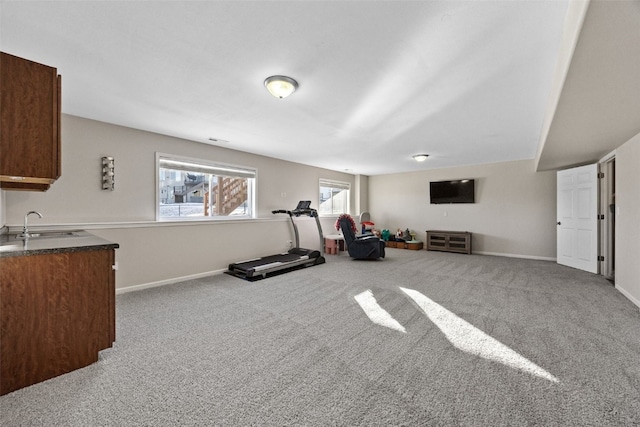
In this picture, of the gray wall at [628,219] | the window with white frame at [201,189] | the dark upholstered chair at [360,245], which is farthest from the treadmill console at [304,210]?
the gray wall at [628,219]

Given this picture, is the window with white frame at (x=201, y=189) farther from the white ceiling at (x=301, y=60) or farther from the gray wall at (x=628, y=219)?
the gray wall at (x=628, y=219)

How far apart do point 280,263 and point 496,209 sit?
222 inches

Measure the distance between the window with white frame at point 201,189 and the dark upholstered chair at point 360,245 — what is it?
2.13m

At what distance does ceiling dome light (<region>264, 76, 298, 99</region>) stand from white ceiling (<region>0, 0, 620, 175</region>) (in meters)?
0.06

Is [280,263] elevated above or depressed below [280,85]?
below

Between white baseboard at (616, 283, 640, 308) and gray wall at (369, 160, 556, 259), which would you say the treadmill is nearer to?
gray wall at (369, 160, 556, 259)

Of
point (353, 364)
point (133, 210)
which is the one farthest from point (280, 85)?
point (133, 210)

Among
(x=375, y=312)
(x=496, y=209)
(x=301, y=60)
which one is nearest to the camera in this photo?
(x=301, y=60)

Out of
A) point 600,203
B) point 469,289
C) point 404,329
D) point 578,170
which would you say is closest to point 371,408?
point 404,329

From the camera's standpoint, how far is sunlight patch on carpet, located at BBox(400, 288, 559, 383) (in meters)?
1.90

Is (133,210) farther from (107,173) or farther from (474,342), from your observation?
(474,342)

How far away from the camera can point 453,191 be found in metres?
7.14

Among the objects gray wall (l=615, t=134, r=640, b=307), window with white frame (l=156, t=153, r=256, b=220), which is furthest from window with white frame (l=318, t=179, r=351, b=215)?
gray wall (l=615, t=134, r=640, b=307)

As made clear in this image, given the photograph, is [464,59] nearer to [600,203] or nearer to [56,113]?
[56,113]
